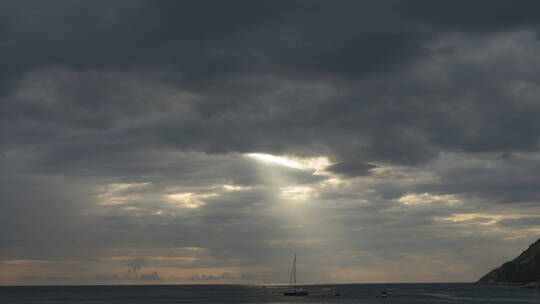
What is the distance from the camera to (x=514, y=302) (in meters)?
192

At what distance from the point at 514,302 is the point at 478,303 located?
38.9 ft

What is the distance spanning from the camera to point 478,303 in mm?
195125
